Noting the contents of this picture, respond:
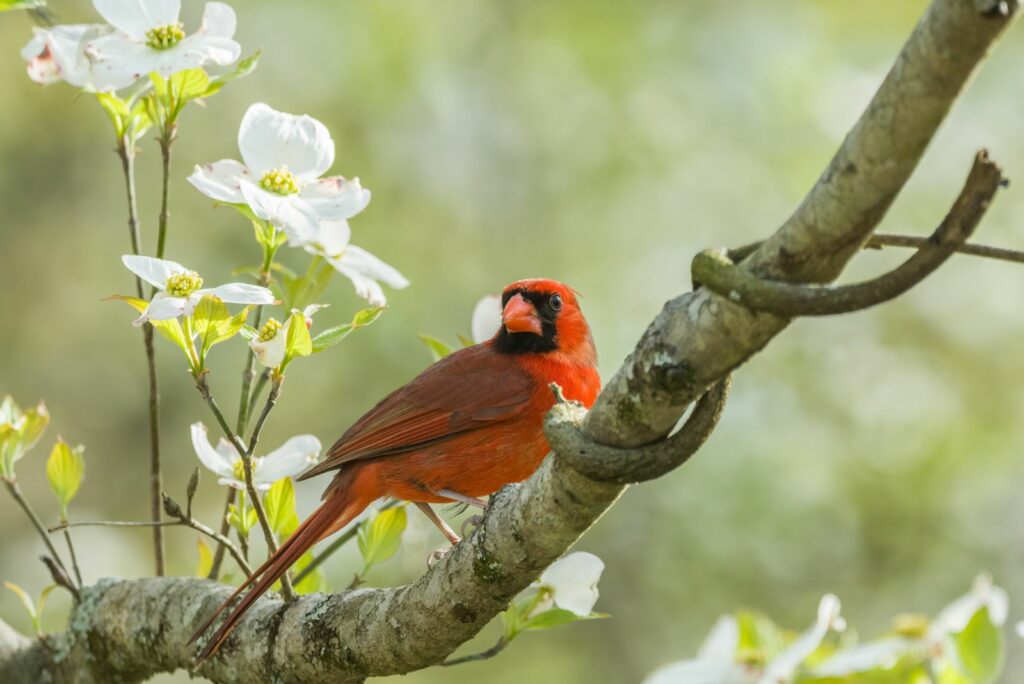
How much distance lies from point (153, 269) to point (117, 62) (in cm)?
44

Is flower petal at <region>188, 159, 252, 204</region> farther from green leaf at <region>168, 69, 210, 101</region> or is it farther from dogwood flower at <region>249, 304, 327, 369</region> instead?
dogwood flower at <region>249, 304, 327, 369</region>

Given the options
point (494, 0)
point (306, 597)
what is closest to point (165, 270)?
point (306, 597)

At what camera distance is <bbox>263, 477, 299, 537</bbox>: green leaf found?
2312 millimetres

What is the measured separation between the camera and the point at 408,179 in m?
6.53

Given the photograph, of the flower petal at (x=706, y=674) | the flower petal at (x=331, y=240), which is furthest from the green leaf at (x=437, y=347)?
the flower petal at (x=706, y=674)

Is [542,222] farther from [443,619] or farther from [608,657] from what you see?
[443,619]

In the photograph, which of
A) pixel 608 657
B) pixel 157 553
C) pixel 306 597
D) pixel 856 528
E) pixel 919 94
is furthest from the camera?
pixel 608 657

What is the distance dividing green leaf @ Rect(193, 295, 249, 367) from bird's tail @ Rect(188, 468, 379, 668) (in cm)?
47

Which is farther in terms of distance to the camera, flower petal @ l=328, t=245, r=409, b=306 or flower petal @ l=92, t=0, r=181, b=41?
flower petal @ l=328, t=245, r=409, b=306

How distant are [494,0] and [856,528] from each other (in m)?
3.57

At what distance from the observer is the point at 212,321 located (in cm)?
187

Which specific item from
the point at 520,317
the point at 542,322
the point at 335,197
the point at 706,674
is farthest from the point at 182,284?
the point at 542,322

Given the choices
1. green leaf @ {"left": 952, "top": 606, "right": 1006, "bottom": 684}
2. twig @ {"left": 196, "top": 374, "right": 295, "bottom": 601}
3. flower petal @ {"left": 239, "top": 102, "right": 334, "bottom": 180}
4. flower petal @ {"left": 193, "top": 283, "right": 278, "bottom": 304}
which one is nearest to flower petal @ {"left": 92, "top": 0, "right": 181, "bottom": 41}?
flower petal @ {"left": 239, "top": 102, "right": 334, "bottom": 180}

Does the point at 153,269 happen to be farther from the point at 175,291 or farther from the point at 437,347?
the point at 437,347
